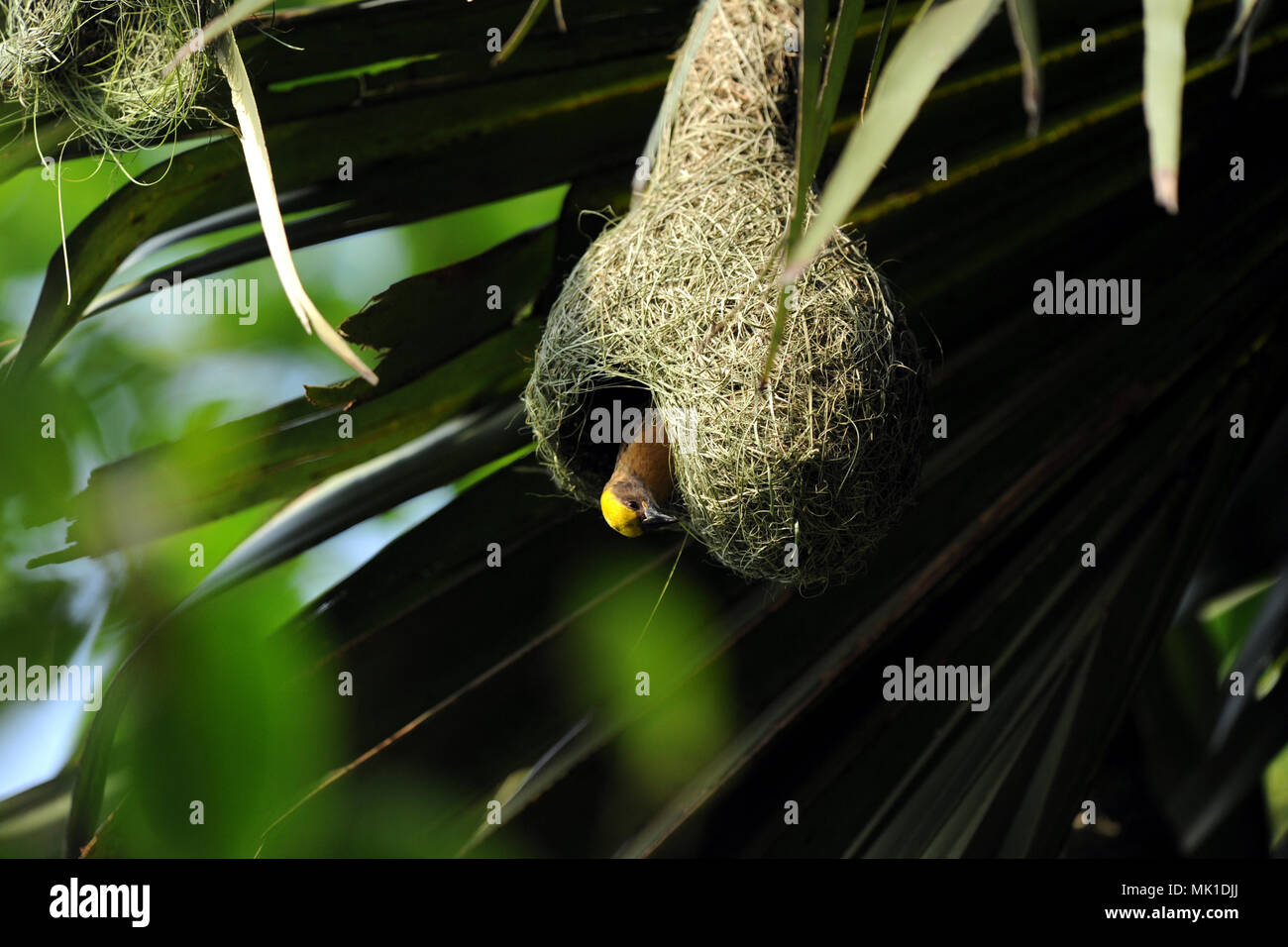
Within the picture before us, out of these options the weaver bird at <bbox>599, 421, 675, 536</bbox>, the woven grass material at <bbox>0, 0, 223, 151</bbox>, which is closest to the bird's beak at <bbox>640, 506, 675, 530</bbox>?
the weaver bird at <bbox>599, 421, 675, 536</bbox>

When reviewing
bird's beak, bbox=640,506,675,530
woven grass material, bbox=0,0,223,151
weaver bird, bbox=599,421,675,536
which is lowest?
bird's beak, bbox=640,506,675,530

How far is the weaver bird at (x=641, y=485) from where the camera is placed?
88 cm

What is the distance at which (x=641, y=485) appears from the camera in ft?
2.96

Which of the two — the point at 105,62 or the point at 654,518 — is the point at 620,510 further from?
the point at 105,62

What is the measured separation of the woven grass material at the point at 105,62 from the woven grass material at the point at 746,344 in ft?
1.40

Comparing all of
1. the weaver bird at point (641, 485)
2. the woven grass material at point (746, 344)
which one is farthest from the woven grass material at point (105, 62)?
the weaver bird at point (641, 485)

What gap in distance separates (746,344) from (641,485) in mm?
167

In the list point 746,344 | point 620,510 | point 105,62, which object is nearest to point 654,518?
point 620,510

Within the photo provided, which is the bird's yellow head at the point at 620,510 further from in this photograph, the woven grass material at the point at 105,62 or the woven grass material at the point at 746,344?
the woven grass material at the point at 105,62

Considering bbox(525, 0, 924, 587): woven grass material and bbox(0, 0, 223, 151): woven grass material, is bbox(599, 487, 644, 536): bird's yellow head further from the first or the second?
bbox(0, 0, 223, 151): woven grass material

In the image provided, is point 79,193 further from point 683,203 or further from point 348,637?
point 683,203

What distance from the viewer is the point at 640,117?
1120mm

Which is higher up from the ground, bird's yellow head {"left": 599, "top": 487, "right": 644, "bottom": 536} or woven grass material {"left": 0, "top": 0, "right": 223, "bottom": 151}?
woven grass material {"left": 0, "top": 0, "right": 223, "bottom": 151}

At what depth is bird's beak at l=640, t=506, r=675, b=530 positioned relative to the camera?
883 mm
